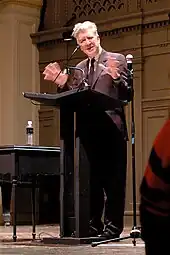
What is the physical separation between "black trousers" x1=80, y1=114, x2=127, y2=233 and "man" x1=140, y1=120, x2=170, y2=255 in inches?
101

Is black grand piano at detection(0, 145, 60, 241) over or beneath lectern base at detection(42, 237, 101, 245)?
over

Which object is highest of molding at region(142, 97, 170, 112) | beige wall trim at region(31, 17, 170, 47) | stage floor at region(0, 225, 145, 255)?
beige wall trim at region(31, 17, 170, 47)

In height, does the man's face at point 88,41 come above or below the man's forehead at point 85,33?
below

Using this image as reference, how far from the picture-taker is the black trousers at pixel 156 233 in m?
0.94

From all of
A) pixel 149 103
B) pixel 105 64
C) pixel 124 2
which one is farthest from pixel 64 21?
pixel 105 64

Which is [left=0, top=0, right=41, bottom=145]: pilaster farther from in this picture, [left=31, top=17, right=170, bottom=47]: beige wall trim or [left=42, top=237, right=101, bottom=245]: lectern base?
[left=42, top=237, right=101, bottom=245]: lectern base

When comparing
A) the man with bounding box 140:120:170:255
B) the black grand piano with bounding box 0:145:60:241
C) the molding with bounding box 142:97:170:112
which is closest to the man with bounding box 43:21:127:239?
the black grand piano with bounding box 0:145:60:241

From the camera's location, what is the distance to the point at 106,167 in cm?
369

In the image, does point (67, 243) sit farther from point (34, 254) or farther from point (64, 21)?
point (64, 21)

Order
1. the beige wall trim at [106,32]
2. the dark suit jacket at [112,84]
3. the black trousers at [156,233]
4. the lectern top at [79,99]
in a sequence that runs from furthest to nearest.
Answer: the beige wall trim at [106,32] → the dark suit jacket at [112,84] → the lectern top at [79,99] → the black trousers at [156,233]

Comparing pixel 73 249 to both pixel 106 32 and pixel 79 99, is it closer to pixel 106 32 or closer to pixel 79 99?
pixel 79 99

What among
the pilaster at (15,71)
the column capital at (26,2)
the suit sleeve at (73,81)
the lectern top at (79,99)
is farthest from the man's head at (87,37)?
the column capital at (26,2)

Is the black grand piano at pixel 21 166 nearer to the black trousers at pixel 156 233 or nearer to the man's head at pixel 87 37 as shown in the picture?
the man's head at pixel 87 37

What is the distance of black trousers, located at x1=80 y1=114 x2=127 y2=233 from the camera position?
11.7ft
